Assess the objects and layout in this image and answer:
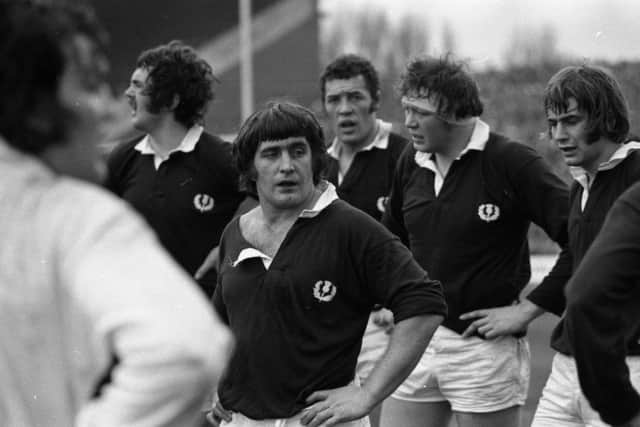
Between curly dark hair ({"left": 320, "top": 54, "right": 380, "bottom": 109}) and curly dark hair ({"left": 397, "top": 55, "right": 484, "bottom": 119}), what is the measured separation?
3.38ft

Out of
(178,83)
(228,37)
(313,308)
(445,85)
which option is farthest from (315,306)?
(228,37)

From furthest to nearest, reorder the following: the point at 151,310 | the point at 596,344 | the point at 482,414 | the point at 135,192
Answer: the point at 135,192, the point at 482,414, the point at 596,344, the point at 151,310

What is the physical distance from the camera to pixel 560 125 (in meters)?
4.61

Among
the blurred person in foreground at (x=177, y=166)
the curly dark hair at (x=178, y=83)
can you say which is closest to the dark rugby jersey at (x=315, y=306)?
the blurred person in foreground at (x=177, y=166)

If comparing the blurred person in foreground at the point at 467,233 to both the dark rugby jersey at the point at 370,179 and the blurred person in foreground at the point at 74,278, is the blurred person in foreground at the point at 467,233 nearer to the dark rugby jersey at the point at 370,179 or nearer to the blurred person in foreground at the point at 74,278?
the dark rugby jersey at the point at 370,179

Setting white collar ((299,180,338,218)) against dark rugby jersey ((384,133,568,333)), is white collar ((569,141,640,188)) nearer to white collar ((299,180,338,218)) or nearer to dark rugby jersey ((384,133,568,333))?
dark rugby jersey ((384,133,568,333))

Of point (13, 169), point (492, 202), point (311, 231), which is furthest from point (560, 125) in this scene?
point (13, 169)

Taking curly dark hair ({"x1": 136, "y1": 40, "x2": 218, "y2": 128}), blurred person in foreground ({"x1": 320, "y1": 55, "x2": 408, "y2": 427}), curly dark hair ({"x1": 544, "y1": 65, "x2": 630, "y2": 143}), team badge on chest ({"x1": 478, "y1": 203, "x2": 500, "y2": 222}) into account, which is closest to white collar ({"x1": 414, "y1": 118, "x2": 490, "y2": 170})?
team badge on chest ({"x1": 478, "y1": 203, "x2": 500, "y2": 222})

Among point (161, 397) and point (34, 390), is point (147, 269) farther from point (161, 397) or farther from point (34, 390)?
point (34, 390)

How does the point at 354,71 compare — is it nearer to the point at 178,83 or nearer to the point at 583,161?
the point at 178,83

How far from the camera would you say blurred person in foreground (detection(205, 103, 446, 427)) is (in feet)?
13.4

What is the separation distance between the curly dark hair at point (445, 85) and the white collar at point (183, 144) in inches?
47.8

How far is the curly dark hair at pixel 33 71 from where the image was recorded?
193 centimetres

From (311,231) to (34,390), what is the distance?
7.64 ft
